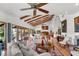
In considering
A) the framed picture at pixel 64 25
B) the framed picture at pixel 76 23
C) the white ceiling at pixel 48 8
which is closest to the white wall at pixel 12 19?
the white ceiling at pixel 48 8

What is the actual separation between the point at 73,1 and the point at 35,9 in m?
0.53

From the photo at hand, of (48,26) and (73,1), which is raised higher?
(73,1)

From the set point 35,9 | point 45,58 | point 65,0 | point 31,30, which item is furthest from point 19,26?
point 65,0

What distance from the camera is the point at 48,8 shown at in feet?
6.13

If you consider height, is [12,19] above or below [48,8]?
below

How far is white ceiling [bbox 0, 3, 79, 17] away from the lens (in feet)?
6.11

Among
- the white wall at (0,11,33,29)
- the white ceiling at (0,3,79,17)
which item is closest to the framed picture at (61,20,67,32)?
the white ceiling at (0,3,79,17)

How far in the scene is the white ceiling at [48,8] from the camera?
1.86 metres

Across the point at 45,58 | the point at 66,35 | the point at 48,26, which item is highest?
the point at 48,26

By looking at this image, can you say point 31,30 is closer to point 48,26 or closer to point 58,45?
point 48,26

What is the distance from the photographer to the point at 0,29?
6.08 ft

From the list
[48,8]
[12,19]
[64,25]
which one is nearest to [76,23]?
[64,25]

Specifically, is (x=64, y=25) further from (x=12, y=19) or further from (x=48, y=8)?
(x=12, y=19)

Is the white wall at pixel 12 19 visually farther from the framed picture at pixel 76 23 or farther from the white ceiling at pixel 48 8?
the framed picture at pixel 76 23
